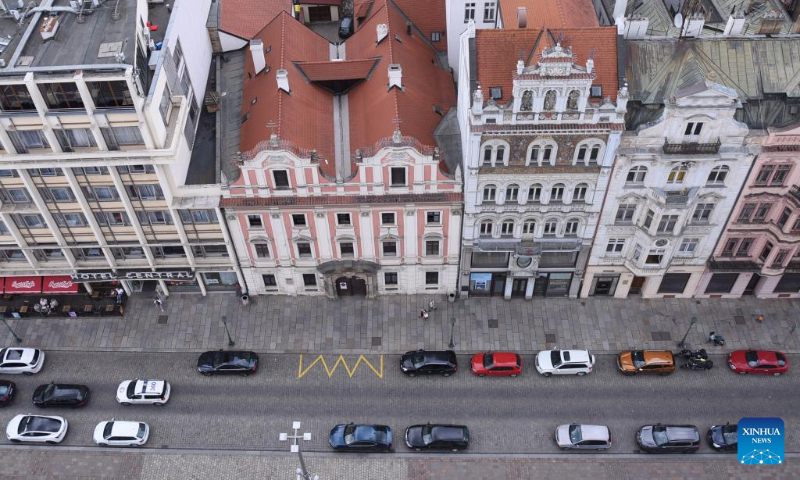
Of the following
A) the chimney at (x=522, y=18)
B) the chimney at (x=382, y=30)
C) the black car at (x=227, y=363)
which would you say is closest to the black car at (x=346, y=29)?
the chimney at (x=382, y=30)

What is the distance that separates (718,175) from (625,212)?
867 centimetres

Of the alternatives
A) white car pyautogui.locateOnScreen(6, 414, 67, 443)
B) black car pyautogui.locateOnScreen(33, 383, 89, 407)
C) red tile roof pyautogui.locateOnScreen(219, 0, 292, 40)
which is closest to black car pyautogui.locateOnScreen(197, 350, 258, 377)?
black car pyautogui.locateOnScreen(33, 383, 89, 407)

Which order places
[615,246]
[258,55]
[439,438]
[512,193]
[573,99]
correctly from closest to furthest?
[573,99], [439,438], [512,193], [615,246], [258,55]

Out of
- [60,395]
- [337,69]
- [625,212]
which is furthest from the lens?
[337,69]

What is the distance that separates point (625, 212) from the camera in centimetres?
6675

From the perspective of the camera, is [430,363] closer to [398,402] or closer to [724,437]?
[398,402]

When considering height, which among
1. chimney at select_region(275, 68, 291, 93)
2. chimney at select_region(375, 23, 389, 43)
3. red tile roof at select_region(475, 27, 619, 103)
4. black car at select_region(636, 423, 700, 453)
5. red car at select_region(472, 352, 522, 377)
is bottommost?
black car at select_region(636, 423, 700, 453)

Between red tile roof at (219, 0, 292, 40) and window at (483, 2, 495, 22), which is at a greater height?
red tile roof at (219, 0, 292, 40)

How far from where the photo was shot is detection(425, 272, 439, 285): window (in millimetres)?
74188

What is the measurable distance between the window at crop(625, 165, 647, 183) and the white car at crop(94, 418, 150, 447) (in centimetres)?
5015

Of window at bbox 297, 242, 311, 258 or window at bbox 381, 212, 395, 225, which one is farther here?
window at bbox 297, 242, 311, 258

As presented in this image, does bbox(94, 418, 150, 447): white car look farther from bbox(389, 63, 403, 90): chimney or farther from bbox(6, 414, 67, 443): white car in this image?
bbox(389, 63, 403, 90): chimney

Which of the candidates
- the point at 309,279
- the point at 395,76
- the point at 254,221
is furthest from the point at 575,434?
the point at 395,76

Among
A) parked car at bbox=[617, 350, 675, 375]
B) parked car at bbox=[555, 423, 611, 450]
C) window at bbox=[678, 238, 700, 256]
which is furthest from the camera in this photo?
window at bbox=[678, 238, 700, 256]
